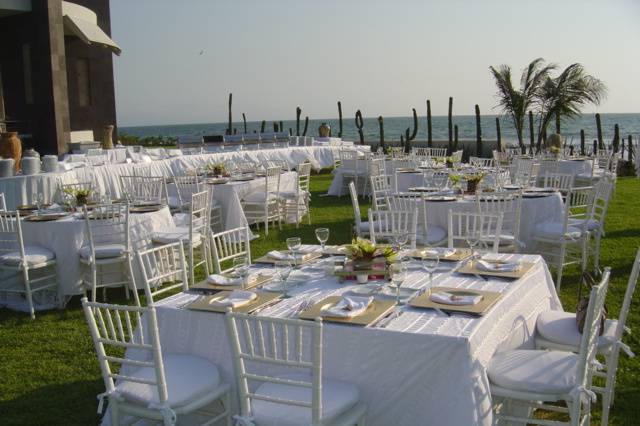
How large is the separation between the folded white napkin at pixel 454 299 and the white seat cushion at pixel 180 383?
1.10 m

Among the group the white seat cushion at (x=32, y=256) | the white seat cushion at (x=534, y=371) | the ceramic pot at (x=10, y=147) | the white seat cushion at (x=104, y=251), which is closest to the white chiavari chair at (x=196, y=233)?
the white seat cushion at (x=104, y=251)

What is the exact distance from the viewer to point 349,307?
3.00 m

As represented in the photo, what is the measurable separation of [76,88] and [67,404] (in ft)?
60.9

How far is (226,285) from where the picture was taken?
11.7 feet

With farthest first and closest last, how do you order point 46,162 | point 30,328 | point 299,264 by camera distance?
point 46,162
point 30,328
point 299,264

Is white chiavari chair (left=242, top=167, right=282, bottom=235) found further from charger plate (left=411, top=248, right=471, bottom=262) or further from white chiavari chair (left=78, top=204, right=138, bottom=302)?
charger plate (left=411, top=248, right=471, bottom=262)

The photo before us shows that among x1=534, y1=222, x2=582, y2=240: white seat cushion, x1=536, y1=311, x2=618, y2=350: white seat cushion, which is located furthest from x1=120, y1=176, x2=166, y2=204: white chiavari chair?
x1=536, y1=311, x2=618, y2=350: white seat cushion

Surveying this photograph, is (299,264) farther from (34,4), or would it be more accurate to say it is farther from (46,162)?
(34,4)

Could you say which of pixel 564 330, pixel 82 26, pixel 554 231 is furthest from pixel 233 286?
pixel 82 26

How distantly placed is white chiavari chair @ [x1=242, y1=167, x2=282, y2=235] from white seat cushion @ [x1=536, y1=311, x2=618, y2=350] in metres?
6.15

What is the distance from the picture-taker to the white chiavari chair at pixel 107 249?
608cm

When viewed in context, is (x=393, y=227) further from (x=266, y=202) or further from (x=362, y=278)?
(x=266, y=202)

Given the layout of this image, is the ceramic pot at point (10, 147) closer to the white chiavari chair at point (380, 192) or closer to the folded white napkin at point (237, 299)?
the white chiavari chair at point (380, 192)

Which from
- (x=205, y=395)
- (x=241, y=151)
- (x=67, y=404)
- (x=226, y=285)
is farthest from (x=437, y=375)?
(x=241, y=151)
